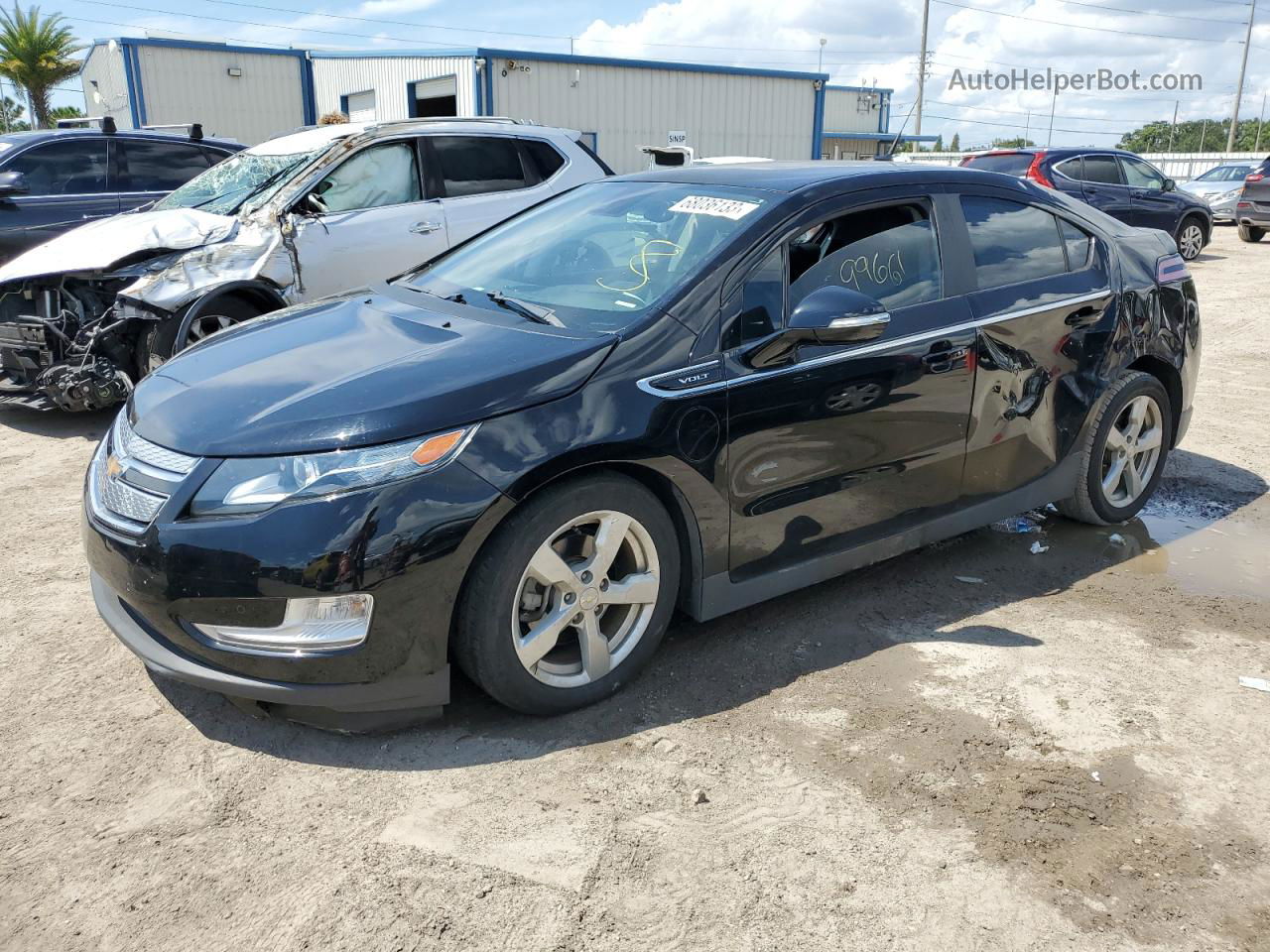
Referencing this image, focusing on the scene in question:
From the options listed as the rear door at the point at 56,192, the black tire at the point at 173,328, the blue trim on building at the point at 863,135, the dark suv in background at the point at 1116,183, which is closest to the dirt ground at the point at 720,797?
the black tire at the point at 173,328

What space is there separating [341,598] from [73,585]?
2.03m

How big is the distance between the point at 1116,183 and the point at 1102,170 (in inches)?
14.2

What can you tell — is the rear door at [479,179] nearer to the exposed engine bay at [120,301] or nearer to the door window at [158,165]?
the exposed engine bay at [120,301]

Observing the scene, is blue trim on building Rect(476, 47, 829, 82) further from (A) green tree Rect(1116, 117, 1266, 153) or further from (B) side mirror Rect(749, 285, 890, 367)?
(A) green tree Rect(1116, 117, 1266, 153)

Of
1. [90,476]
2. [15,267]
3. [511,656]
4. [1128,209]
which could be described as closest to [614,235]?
[511,656]

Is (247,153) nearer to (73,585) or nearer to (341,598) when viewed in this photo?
(73,585)

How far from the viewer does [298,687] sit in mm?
2805

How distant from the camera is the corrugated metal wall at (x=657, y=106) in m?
21.8

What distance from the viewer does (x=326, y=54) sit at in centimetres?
2567

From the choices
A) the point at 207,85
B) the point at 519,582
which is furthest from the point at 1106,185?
the point at 207,85

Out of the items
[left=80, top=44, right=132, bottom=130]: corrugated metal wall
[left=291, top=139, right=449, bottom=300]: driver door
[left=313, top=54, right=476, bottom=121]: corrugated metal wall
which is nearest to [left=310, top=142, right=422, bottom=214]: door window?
[left=291, top=139, right=449, bottom=300]: driver door

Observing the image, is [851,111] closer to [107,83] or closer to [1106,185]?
[107,83]

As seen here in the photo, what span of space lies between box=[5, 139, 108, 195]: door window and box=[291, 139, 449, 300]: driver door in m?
3.29

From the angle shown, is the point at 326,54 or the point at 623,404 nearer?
the point at 623,404
